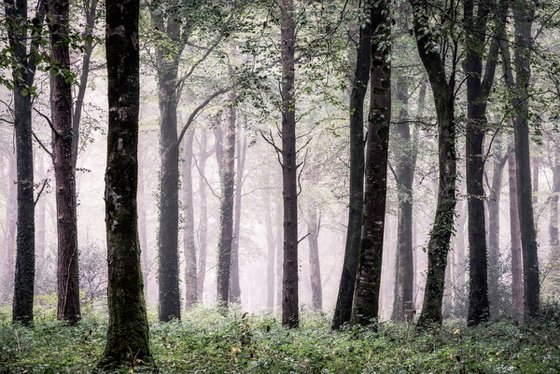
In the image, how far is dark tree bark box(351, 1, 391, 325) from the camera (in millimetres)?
11664

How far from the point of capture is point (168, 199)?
18.4 meters

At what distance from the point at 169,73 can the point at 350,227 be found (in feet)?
27.4

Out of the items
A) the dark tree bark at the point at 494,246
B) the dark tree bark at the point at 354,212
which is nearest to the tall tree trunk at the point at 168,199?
the dark tree bark at the point at 354,212

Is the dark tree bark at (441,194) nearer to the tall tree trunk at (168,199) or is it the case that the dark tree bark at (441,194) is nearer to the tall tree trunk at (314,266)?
the tall tree trunk at (168,199)

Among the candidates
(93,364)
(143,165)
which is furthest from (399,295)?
(143,165)

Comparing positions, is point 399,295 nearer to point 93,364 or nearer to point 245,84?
point 245,84

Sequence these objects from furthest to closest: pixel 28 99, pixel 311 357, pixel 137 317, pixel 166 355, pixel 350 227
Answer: pixel 350 227, pixel 28 99, pixel 166 355, pixel 311 357, pixel 137 317

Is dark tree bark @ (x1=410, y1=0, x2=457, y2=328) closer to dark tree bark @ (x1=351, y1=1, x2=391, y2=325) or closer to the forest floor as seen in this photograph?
the forest floor

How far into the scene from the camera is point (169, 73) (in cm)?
1853

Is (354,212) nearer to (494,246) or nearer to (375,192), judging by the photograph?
(375,192)

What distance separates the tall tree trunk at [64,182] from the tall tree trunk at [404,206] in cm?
1345

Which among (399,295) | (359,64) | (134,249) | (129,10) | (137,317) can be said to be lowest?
(399,295)

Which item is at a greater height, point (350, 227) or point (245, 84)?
point (245, 84)

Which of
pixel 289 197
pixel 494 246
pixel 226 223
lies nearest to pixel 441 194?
pixel 289 197
